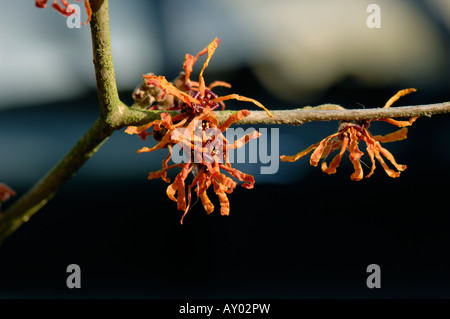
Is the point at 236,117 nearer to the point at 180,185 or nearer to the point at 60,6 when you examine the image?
the point at 180,185

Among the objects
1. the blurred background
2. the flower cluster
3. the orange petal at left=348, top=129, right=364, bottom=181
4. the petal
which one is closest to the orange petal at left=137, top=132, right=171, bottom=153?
the flower cluster

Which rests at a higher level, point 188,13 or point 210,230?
point 188,13

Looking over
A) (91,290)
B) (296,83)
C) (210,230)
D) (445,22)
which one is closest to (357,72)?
(296,83)

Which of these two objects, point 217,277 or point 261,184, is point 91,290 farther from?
point 261,184

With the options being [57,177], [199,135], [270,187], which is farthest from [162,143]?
[270,187]

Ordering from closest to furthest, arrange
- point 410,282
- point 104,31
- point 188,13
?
point 104,31
point 188,13
point 410,282

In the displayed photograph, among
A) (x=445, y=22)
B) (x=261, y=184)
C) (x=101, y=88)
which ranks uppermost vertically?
(x=445, y=22)

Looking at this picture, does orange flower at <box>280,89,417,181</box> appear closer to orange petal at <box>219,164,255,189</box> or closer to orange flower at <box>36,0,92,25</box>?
orange petal at <box>219,164,255,189</box>
